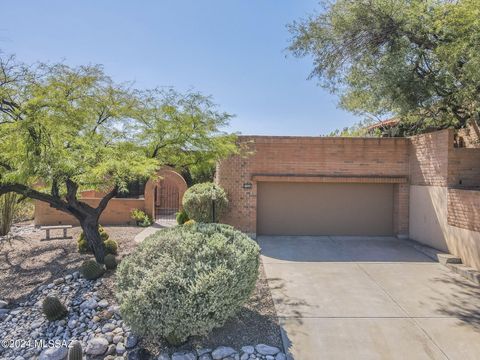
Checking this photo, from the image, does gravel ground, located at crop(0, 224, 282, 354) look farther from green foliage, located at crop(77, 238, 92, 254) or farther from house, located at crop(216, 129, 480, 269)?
house, located at crop(216, 129, 480, 269)

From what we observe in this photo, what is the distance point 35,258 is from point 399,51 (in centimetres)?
1176

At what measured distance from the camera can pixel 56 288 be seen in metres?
6.86

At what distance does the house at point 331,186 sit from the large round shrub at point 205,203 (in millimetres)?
605

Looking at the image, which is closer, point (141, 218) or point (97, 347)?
point (97, 347)

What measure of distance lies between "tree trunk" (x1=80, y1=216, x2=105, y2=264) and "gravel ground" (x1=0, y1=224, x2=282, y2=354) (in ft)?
1.95

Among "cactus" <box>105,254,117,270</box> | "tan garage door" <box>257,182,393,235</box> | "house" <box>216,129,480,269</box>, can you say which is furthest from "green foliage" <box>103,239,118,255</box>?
"tan garage door" <box>257,182,393,235</box>

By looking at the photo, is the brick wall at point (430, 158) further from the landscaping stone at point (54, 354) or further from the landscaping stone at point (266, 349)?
the landscaping stone at point (54, 354)

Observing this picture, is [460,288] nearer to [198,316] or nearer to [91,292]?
[198,316]

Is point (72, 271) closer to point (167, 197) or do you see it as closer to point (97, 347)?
point (97, 347)

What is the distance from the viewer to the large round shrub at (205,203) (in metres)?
10.3

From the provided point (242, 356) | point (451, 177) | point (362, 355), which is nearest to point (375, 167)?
point (451, 177)

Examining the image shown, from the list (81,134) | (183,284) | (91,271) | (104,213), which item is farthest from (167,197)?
(183,284)

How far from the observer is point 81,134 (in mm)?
7508

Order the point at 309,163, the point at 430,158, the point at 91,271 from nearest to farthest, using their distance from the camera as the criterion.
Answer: the point at 91,271 → the point at 430,158 → the point at 309,163
